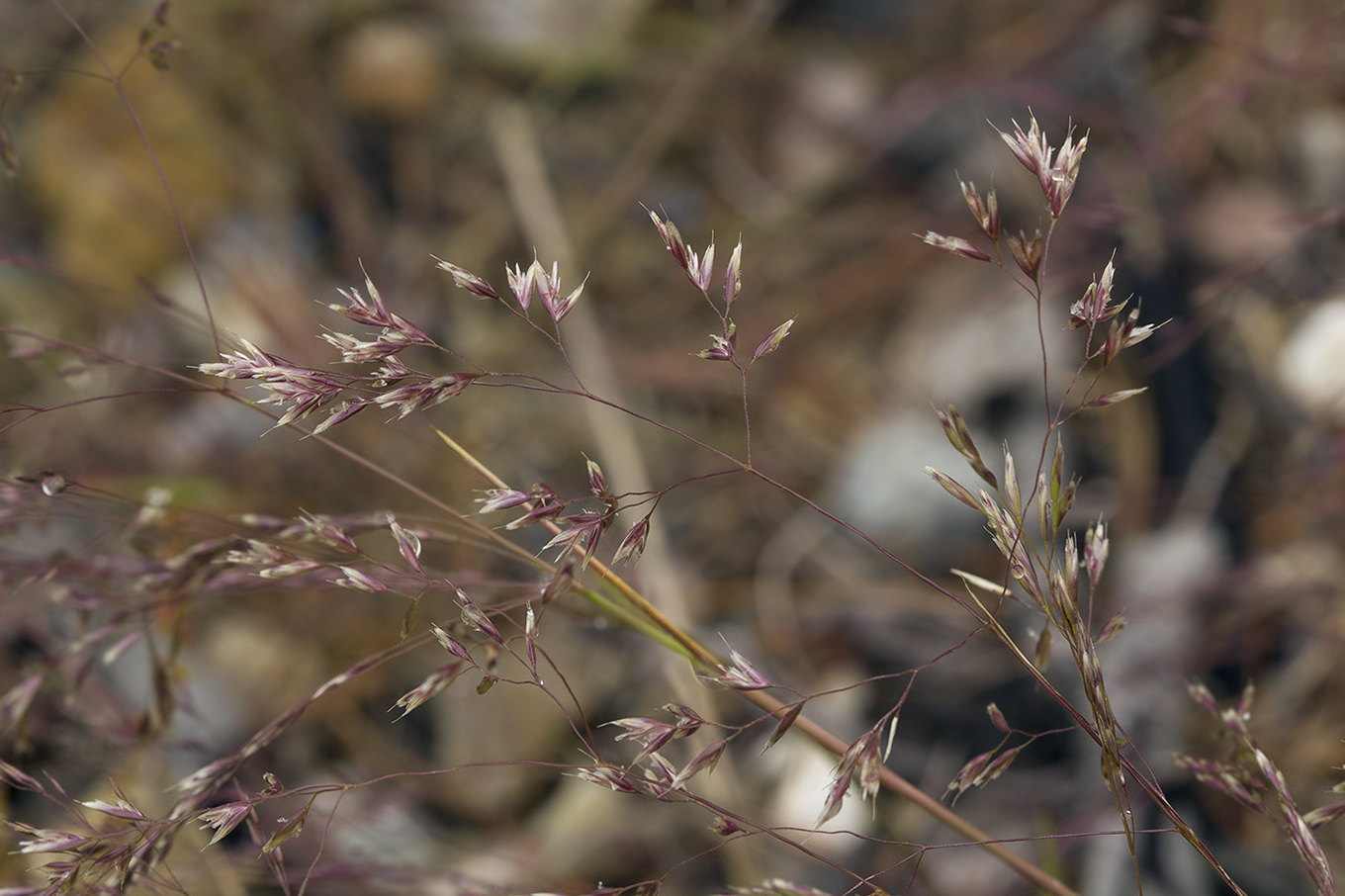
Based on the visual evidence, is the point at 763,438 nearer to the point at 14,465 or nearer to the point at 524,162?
the point at 524,162

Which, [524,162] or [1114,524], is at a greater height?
[524,162]

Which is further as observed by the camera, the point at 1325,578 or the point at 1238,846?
the point at 1325,578

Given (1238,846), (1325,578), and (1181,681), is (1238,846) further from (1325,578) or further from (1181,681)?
(1325,578)

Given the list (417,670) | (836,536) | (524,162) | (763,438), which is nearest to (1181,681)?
(836,536)

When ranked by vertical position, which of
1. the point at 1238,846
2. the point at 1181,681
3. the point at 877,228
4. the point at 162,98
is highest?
the point at 162,98

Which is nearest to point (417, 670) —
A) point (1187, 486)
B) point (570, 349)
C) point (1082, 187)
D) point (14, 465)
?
point (570, 349)

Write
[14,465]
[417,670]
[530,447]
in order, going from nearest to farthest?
[14,465]
[417,670]
[530,447]

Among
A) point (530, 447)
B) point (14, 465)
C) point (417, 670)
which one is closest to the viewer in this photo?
point (14, 465)
